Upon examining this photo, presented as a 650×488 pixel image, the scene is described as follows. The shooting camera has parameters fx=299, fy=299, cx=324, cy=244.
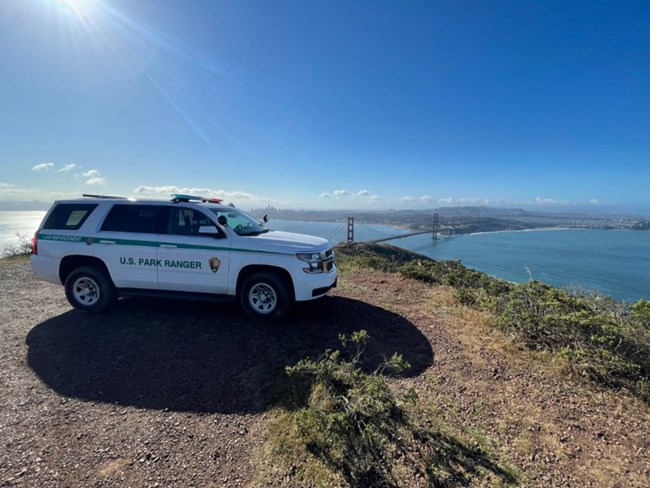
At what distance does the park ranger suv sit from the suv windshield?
0.03 m

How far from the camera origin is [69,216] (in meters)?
5.14

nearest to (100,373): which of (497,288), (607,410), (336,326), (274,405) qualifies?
(274,405)

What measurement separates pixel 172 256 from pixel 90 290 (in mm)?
1753

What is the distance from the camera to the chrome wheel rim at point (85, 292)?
5148mm

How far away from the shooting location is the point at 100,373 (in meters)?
3.62

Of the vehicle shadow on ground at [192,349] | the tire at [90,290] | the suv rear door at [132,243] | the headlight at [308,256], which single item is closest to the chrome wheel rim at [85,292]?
the tire at [90,290]

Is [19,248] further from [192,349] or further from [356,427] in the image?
[356,427]

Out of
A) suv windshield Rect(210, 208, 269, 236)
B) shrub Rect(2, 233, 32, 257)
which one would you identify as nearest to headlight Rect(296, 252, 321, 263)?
suv windshield Rect(210, 208, 269, 236)

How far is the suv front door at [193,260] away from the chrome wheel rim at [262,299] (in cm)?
45

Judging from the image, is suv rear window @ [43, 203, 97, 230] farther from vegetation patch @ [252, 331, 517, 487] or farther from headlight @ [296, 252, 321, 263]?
vegetation patch @ [252, 331, 517, 487]

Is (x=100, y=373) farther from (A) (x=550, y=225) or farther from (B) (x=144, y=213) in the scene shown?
(A) (x=550, y=225)

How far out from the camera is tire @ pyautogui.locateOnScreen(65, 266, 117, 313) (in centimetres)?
504

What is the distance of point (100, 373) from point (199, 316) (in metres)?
1.65

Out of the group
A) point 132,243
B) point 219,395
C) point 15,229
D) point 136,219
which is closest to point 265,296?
point 219,395
